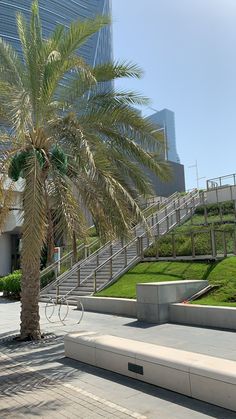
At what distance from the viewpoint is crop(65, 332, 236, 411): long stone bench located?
208 inches

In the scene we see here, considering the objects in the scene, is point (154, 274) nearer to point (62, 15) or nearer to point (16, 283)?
point (16, 283)

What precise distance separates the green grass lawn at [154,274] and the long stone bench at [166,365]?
7461 millimetres

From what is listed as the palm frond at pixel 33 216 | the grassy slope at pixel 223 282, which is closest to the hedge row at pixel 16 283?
the grassy slope at pixel 223 282

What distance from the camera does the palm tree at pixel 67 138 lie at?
1004 cm

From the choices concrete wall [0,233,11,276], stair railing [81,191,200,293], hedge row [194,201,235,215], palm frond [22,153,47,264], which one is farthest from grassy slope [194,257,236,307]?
concrete wall [0,233,11,276]

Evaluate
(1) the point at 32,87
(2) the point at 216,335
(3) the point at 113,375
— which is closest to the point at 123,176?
(1) the point at 32,87

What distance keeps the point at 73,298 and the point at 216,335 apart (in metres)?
9.12

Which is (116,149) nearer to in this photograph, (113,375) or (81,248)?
(113,375)

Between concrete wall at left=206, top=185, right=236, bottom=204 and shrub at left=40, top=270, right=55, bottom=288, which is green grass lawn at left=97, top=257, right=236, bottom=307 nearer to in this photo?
shrub at left=40, top=270, right=55, bottom=288

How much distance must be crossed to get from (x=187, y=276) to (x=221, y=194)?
50.2 feet

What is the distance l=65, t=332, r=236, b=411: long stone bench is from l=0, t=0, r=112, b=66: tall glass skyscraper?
8710 millimetres

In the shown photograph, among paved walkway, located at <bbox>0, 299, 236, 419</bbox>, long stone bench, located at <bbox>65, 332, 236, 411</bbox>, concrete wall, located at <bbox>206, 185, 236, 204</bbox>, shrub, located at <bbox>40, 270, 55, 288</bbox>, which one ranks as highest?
concrete wall, located at <bbox>206, 185, 236, 204</bbox>

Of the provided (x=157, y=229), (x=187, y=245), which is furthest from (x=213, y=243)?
(x=157, y=229)

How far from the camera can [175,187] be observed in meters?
46.8
